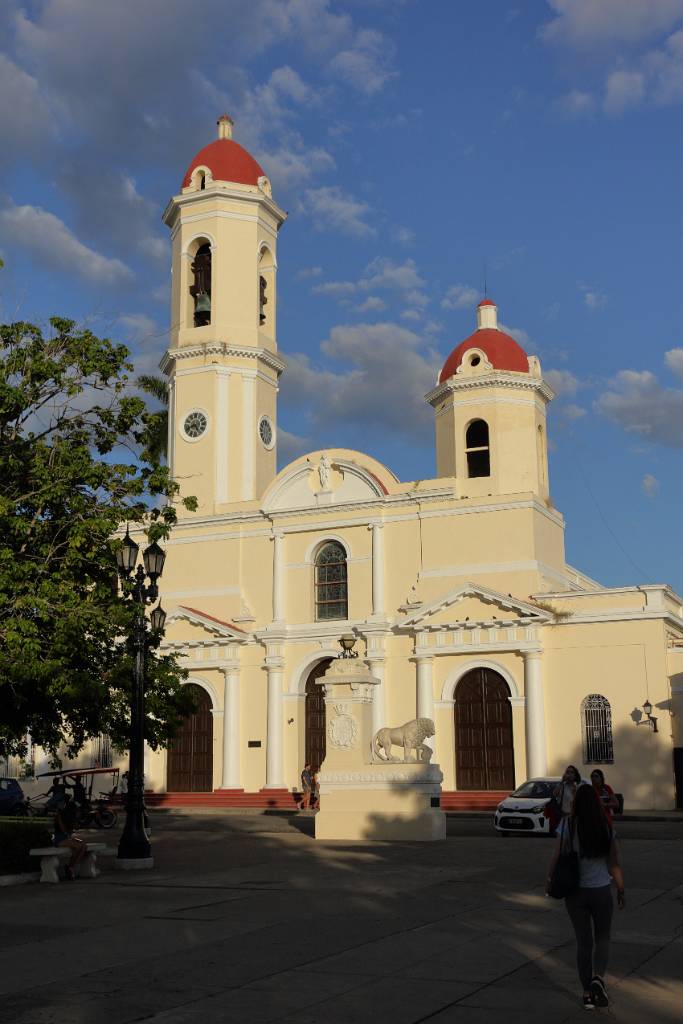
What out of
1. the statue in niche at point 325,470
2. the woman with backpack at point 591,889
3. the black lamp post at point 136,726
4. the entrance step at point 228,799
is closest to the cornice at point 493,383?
the statue in niche at point 325,470

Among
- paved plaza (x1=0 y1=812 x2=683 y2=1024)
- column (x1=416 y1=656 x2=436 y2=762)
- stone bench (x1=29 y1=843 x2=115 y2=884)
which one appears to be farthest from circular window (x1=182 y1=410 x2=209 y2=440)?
stone bench (x1=29 y1=843 x2=115 y2=884)

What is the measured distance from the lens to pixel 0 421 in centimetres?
1730

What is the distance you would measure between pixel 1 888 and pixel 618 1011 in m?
9.93

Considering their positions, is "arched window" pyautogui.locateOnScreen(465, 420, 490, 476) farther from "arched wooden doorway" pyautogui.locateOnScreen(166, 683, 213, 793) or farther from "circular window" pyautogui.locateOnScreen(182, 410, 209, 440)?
"arched wooden doorway" pyautogui.locateOnScreen(166, 683, 213, 793)

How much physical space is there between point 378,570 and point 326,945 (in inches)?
1038

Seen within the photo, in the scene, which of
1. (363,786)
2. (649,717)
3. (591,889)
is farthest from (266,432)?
(591,889)

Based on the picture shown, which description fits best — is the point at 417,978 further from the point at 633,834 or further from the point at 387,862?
the point at 633,834

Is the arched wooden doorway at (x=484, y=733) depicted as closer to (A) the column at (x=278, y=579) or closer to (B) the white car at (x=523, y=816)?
(A) the column at (x=278, y=579)

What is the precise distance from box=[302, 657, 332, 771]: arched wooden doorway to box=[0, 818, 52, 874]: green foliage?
1943 centimetres

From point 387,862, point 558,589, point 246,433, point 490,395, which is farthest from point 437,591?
point 387,862

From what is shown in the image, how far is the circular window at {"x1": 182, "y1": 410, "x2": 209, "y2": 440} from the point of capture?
39406mm

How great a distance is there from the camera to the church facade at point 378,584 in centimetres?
3262

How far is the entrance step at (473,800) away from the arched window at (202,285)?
18.4 metres

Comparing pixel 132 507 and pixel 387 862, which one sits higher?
pixel 132 507
